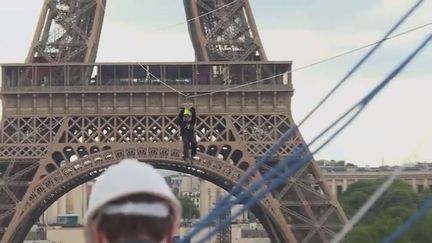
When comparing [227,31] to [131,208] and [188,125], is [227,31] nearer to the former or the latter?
[188,125]

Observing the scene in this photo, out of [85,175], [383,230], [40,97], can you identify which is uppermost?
[40,97]

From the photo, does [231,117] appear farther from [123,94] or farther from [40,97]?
[40,97]

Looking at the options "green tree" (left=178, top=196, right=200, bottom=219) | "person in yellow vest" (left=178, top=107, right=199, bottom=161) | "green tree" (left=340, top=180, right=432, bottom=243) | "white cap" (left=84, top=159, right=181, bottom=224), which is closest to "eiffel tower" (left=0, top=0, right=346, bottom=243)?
"green tree" (left=340, top=180, right=432, bottom=243)

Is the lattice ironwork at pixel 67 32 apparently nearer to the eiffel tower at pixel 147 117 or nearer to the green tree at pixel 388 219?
the eiffel tower at pixel 147 117

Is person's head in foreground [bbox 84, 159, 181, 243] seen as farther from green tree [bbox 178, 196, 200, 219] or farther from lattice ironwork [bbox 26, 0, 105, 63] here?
green tree [bbox 178, 196, 200, 219]

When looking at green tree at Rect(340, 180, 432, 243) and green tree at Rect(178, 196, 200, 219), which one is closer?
green tree at Rect(340, 180, 432, 243)

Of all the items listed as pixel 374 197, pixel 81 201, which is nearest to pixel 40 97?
pixel 374 197

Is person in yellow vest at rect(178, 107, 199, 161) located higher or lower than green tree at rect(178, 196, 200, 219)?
higher

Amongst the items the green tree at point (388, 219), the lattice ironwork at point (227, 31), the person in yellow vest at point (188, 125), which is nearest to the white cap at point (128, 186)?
the green tree at point (388, 219)
